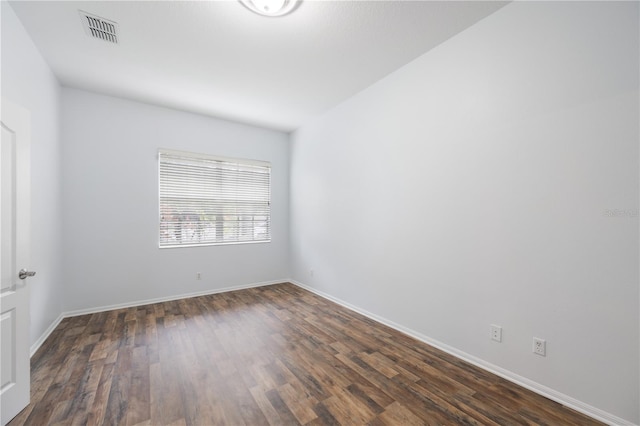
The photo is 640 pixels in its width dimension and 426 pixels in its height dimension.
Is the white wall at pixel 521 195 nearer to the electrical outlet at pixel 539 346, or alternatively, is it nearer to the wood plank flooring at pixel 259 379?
the electrical outlet at pixel 539 346

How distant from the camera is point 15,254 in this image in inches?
67.0

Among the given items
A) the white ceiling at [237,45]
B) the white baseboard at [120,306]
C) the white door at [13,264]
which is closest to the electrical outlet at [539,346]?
the white ceiling at [237,45]

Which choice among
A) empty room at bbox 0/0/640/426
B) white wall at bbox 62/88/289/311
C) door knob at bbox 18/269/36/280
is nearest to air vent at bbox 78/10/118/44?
empty room at bbox 0/0/640/426

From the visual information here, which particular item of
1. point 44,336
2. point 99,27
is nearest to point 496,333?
point 99,27

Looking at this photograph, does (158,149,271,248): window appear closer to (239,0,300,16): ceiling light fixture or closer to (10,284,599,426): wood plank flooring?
(10,284,599,426): wood plank flooring

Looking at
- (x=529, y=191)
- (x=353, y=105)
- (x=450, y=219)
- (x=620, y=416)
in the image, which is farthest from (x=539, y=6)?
(x=620, y=416)

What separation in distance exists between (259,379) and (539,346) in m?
2.12

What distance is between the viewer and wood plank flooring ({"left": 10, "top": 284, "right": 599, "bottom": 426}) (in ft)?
5.54

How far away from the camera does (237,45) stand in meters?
2.49

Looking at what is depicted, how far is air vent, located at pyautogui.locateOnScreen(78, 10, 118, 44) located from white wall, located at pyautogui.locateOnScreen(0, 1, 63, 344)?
1.54 ft

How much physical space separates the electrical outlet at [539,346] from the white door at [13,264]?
3.52 metres

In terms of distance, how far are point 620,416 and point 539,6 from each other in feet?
9.15

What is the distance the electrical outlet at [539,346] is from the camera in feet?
6.25

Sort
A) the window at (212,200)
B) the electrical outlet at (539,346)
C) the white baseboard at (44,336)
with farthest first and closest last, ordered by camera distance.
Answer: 1. the window at (212,200)
2. the white baseboard at (44,336)
3. the electrical outlet at (539,346)
